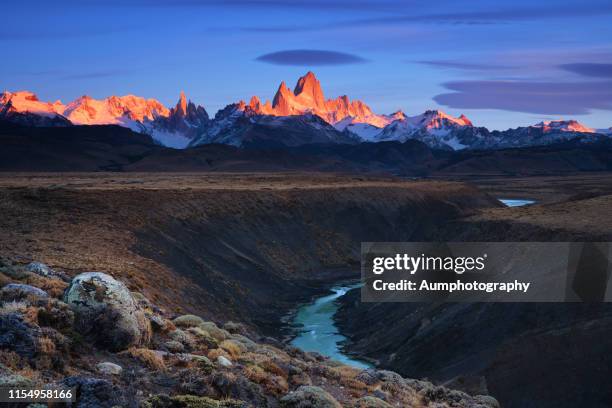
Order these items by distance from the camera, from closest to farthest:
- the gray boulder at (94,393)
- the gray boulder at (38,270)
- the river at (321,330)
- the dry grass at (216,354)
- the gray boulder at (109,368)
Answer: the gray boulder at (94,393), the gray boulder at (109,368), the dry grass at (216,354), the gray boulder at (38,270), the river at (321,330)

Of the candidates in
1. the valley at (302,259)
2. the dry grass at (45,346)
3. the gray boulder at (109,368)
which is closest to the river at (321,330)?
the valley at (302,259)

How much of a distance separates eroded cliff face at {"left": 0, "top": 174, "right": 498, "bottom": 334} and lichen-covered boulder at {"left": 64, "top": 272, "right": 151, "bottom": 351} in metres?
22.1

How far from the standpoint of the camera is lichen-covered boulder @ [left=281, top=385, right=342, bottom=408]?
19422mm

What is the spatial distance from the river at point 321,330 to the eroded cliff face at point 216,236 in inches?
88.8

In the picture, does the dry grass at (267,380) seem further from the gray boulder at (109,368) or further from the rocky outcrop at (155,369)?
the gray boulder at (109,368)

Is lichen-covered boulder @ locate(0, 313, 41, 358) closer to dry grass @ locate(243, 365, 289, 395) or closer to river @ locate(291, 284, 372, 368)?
dry grass @ locate(243, 365, 289, 395)

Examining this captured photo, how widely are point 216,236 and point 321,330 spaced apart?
80.1 feet

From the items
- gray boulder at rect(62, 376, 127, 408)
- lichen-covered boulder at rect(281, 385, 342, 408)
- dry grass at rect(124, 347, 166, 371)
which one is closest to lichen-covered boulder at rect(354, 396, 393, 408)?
lichen-covered boulder at rect(281, 385, 342, 408)

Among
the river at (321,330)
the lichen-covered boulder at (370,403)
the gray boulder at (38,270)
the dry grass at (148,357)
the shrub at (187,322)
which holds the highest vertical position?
the gray boulder at (38,270)

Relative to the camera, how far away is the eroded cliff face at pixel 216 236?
52812 mm

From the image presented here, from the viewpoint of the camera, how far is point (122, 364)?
1878 centimetres

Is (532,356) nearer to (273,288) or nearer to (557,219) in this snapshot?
(557,219)

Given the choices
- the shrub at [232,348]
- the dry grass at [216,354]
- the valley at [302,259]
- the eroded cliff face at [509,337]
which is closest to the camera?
the dry grass at [216,354]

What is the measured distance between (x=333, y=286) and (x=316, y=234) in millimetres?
19156
